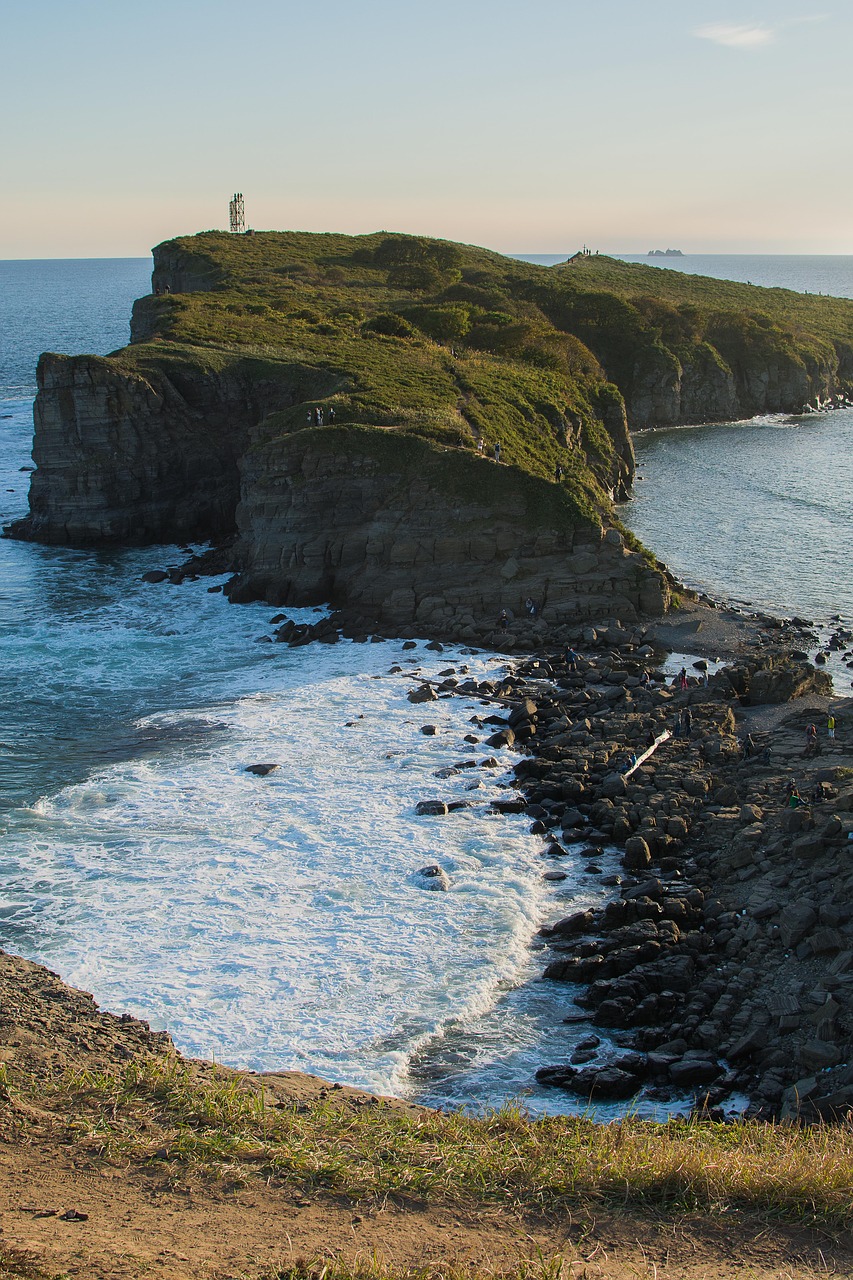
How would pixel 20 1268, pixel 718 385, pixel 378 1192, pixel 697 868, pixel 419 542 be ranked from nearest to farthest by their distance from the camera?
pixel 20 1268 < pixel 378 1192 < pixel 697 868 < pixel 419 542 < pixel 718 385

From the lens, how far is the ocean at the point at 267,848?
19609 millimetres

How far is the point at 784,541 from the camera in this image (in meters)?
57.0

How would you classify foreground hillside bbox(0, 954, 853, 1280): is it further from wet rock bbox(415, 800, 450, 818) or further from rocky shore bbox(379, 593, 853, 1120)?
wet rock bbox(415, 800, 450, 818)

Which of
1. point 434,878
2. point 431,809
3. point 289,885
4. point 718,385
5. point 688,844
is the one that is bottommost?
point 289,885

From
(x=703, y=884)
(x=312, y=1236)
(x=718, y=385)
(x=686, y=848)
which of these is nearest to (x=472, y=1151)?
(x=312, y=1236)

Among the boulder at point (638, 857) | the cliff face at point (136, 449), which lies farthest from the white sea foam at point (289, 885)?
the cliff face at point (136, 449)

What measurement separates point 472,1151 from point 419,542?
1236 inches

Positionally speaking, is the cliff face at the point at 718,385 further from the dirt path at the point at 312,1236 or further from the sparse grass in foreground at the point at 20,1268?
the sparse grass in foreground at the point at 20,1268

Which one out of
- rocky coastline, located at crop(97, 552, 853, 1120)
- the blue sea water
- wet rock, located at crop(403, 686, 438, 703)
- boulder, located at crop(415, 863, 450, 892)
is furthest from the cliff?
boulder, located at crop(415, 863, 450, 892)

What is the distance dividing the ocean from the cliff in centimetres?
423

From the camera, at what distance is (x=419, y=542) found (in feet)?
140

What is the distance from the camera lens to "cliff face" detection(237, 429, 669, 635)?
42.2 m

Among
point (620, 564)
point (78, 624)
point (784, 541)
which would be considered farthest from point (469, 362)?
point (78, 624)

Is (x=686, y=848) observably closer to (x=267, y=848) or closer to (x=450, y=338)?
(x=267, y=848)
